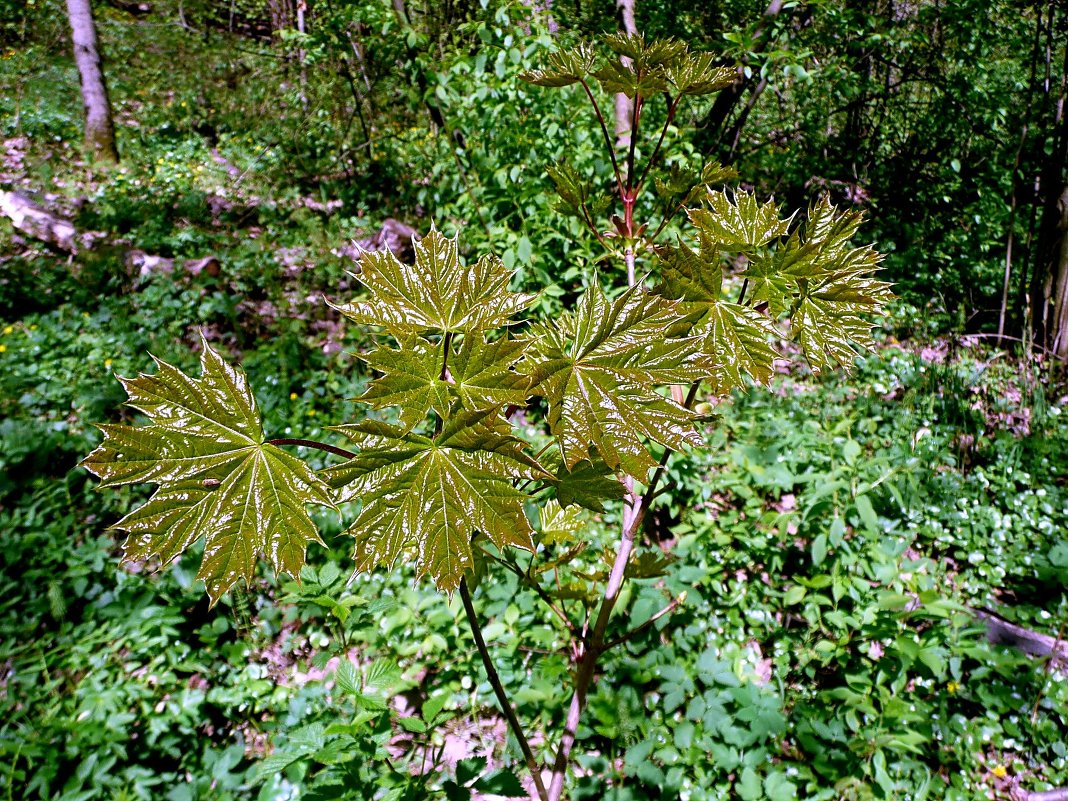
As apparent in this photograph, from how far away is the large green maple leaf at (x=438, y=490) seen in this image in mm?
610

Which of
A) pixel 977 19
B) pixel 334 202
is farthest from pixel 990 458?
pixel 334 202

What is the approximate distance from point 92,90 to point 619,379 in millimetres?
8696

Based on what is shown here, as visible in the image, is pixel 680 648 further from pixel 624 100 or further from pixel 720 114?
pixel 720 114

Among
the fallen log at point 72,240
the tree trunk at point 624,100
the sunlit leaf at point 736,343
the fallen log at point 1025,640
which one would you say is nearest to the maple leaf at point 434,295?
the sunlit leaf at point 736,343

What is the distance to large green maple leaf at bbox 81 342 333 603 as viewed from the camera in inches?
24.6

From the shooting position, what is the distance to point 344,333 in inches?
169

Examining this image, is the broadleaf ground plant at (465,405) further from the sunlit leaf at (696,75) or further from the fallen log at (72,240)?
the fallen log at (72,240)

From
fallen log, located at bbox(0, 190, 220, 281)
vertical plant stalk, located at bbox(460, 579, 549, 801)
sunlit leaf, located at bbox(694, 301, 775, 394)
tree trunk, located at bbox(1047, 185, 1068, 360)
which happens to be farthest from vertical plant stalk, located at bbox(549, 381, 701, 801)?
fallen log, located at bbox(0, 190, 220, 281)

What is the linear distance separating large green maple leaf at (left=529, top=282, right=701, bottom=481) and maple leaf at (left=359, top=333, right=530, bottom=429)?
37mm

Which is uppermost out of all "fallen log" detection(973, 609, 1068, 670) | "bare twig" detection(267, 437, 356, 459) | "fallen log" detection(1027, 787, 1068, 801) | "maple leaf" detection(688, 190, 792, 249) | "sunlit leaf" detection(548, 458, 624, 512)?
"maple leaf" detection(688, 190, 792, 249)

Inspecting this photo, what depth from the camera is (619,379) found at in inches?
26.7

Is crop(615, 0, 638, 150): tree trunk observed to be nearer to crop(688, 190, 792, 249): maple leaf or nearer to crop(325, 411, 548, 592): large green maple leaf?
crop(688, 190, 792, 249): maple leaf

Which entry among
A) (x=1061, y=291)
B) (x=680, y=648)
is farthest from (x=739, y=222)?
(x=1061, y=291)

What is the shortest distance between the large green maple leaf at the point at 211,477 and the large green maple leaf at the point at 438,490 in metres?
0.06
